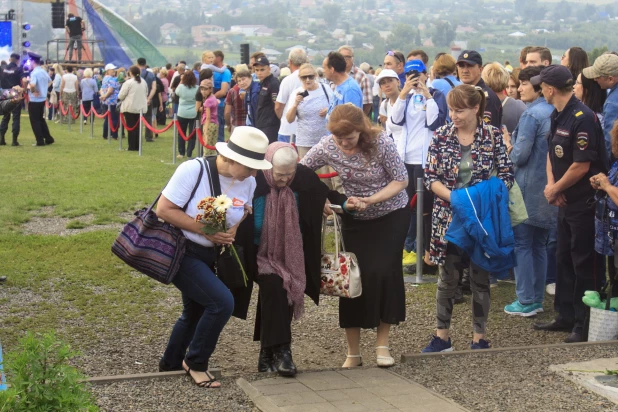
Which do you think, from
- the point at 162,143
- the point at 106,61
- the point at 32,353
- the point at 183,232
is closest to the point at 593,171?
the point at 183,232

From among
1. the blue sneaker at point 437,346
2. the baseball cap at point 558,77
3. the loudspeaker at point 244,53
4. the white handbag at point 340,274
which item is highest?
the baseball cap at point 558,77

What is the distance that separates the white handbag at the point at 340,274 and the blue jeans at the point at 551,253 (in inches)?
115

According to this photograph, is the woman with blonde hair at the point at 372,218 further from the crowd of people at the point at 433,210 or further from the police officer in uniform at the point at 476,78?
the police officer in uniform at the point at 476,78

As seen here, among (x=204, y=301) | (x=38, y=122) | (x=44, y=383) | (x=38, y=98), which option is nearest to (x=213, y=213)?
(x=204, y=301)

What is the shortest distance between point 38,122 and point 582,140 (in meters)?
17.4

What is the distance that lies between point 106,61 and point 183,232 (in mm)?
41248

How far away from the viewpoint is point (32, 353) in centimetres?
411

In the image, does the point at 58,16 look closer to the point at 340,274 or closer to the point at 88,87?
the point at 88,87

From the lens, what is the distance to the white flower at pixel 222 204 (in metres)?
5.38

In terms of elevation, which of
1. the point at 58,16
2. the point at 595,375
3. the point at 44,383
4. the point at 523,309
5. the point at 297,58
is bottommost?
the point at 523,309

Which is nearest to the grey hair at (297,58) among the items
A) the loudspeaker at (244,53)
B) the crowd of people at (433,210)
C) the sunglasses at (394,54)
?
the sunglasses at (394,54)

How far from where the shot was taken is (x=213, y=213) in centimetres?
541

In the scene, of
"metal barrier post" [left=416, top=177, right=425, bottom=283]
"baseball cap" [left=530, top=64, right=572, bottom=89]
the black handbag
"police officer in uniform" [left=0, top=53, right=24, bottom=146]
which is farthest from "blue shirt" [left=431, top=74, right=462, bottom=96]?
"police officer in uniform" [left=0, top=53, right=24, bottom=146]

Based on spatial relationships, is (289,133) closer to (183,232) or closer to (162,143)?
(183,232)
